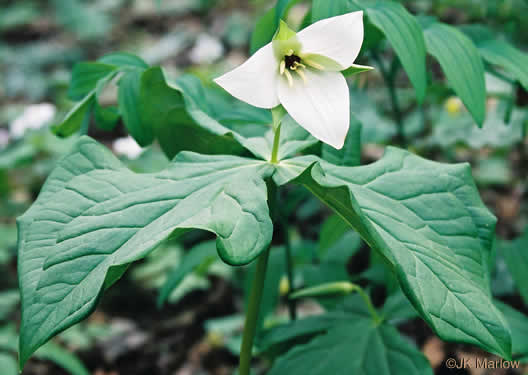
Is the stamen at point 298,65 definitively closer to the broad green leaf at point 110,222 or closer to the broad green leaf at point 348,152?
the broad green leaf at point 110,222

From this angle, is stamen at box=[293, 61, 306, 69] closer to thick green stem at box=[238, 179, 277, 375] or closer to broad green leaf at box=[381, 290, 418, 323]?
thick green stem at box=[238, 179, 277, 375]

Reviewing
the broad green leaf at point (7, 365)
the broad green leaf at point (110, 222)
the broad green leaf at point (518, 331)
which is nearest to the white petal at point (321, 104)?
the broad green leaf at point (110, 222)

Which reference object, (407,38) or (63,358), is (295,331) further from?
(63,358)

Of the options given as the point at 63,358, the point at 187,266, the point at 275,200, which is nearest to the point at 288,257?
the point at 187,266

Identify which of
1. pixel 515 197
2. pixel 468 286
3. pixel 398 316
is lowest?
pixel 515 197

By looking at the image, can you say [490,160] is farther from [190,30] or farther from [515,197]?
[190,30]

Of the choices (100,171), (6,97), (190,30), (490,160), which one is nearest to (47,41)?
(6,97)
